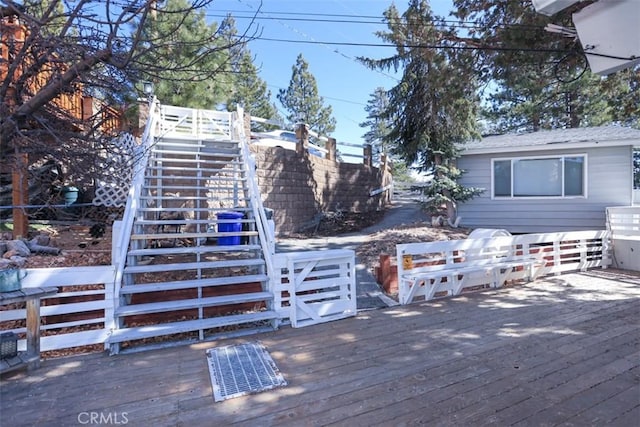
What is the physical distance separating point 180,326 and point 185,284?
527 millimetres

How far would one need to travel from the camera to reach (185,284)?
12.4 feet

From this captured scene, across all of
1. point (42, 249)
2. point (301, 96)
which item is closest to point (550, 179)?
point (42, 249)

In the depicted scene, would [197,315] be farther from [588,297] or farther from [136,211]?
[588,297]

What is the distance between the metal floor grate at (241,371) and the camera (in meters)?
2.48

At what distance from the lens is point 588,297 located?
190 inches

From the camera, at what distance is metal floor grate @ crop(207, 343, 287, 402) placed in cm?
248

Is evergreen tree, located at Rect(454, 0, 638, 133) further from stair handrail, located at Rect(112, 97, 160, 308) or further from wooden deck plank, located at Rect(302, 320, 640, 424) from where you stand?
stair handrail, located at Rect(112, 97, 160, 308)

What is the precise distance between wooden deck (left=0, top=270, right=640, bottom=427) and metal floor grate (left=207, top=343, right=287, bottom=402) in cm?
7

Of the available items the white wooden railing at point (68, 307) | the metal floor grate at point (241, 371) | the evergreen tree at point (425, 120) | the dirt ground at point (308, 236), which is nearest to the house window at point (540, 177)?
the evergreen tree at point (425, 120)

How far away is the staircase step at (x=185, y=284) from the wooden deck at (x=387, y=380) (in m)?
0.68

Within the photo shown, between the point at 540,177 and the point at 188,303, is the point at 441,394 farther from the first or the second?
the point at 540,177

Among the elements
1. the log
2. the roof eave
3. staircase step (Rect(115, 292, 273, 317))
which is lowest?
staircase step (Rect(115, 292, 273, 317))

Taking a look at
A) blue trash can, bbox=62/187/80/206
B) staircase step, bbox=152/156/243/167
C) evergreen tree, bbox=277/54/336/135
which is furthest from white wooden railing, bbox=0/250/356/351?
evergreen tree, bbox=277/54/336/135

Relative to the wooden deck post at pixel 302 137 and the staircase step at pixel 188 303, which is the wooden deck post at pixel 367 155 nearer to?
the wooden deck post at pixel 302 137
